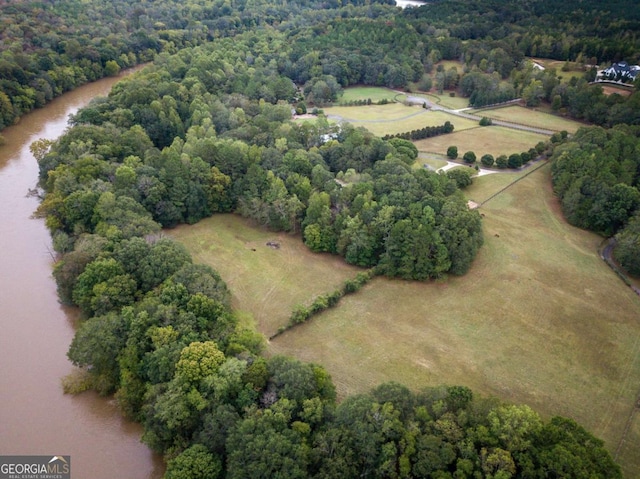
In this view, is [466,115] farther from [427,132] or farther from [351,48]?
[351,48]

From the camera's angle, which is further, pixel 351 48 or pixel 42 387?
pixel 351 48

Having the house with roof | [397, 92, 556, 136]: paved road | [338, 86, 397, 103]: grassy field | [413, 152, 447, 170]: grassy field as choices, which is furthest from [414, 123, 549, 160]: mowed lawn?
the house with roof

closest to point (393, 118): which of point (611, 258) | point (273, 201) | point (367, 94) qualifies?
point (367, 94)

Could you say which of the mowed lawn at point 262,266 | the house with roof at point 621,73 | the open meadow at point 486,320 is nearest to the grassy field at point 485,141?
the open meadow at point 486,320

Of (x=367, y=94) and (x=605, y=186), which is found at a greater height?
(x=605, y=186)

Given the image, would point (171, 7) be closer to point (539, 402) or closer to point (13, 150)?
point (13, 150)

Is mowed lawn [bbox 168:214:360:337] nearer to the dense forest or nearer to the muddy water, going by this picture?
the dense forest
